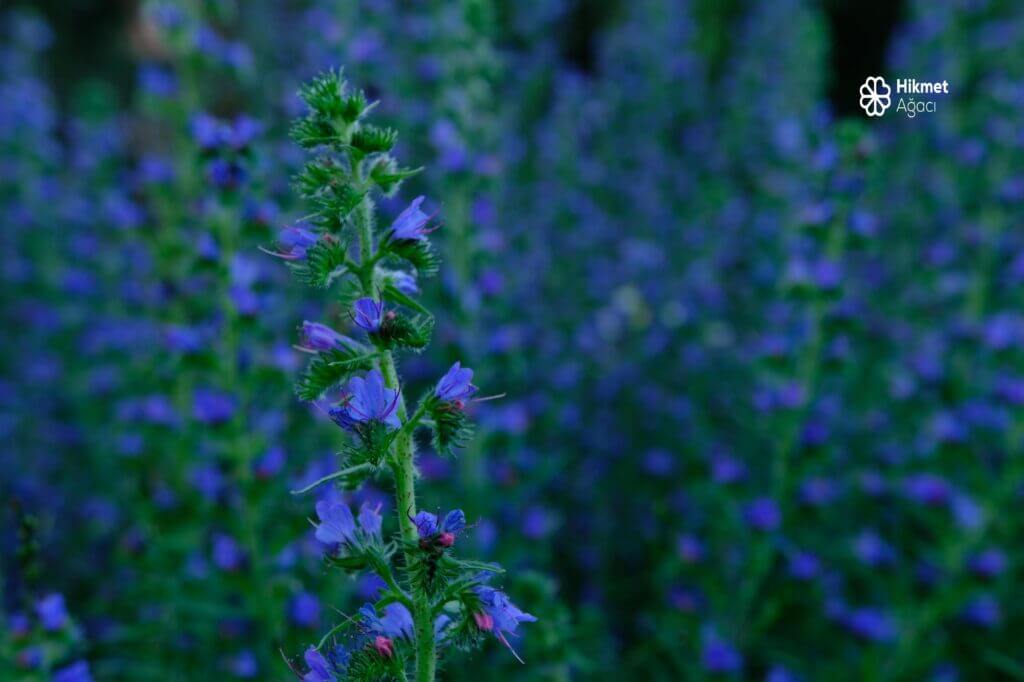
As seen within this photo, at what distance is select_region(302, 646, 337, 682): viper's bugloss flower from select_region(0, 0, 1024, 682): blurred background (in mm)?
853

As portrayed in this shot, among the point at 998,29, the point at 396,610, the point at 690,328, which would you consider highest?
the point at 998,29

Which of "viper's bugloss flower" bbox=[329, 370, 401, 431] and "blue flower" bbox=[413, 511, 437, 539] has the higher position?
"viper's bugloss flower" bbox=[329, 370, 401, 431]

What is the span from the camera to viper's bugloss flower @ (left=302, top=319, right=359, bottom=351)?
5.03 ft

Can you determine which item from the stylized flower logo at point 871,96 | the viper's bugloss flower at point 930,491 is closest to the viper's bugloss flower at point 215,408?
the viper's bugloss flower at point 930,491

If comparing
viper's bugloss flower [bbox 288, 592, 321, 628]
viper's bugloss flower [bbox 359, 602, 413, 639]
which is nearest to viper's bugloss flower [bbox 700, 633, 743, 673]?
viper's bugloss flower [bbox 288, 592, 321, 628]

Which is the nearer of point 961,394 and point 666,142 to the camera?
point 961,394

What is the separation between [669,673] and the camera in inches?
137

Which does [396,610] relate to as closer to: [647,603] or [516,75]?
[647,603]

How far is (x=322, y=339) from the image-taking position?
60.4 inches

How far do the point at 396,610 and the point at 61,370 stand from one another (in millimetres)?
4321

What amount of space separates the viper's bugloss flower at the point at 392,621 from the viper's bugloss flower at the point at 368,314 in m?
0.45

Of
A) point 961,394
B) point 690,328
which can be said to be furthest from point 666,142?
point 961,394

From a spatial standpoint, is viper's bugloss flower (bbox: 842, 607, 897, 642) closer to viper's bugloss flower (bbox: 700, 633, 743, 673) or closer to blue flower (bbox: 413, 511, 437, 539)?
viper's bugloss flower (bbox: 700, 633, 743, 673)

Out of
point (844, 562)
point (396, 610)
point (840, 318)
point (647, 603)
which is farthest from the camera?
point (647, 603)
